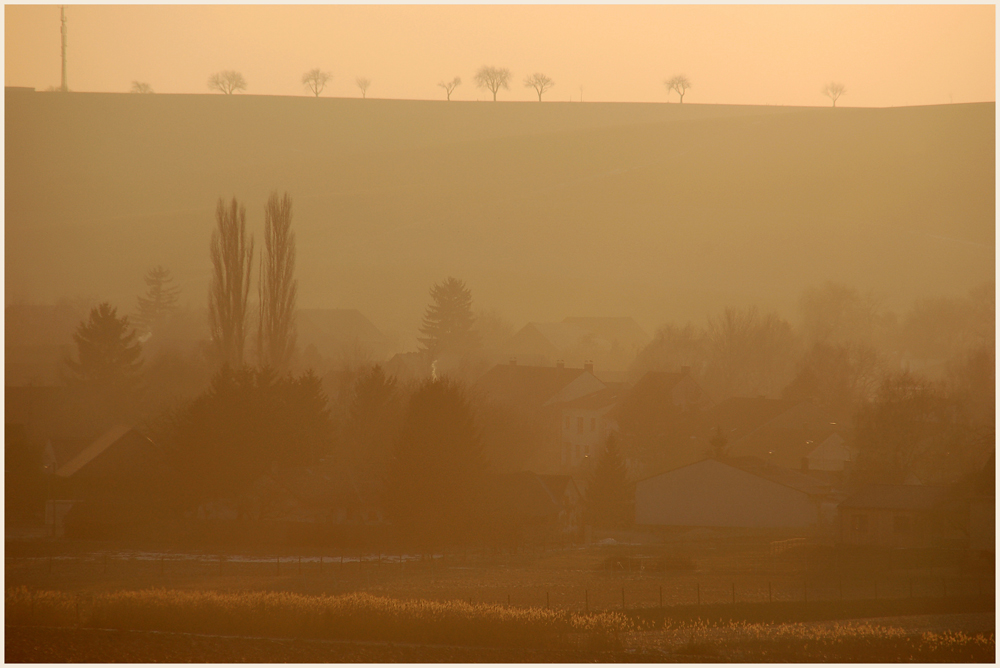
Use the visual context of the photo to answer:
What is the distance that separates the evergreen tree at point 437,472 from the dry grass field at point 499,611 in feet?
17.0

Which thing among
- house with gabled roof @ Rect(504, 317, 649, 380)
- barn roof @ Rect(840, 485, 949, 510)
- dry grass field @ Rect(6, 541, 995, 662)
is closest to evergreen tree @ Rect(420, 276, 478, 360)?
house with gabled roof @ Rect(504, 317, 649, 380)

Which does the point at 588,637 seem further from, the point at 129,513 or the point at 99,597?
the point at 129,513

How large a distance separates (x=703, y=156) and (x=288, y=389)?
124 m

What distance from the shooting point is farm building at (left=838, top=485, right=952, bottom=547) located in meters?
39.9

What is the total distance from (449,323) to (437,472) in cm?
6562

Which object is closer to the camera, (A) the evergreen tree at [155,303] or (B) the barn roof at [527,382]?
(B) the barn roof at [527,382]

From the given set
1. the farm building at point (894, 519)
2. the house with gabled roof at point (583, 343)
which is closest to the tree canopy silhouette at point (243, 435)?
the farm building at point (894, 519)

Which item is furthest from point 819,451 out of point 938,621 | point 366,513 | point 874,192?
point 874,192

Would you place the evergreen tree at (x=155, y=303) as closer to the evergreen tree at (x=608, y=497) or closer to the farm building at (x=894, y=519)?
the evergreen tree at (x=608, y=497)

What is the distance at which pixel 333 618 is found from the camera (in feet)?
88.2

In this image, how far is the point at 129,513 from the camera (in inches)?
1667

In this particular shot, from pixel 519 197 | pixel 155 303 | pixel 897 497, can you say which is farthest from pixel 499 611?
pixel 519 197

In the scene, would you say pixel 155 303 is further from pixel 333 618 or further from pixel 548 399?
pixel 333 618

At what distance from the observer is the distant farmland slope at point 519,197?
130m
